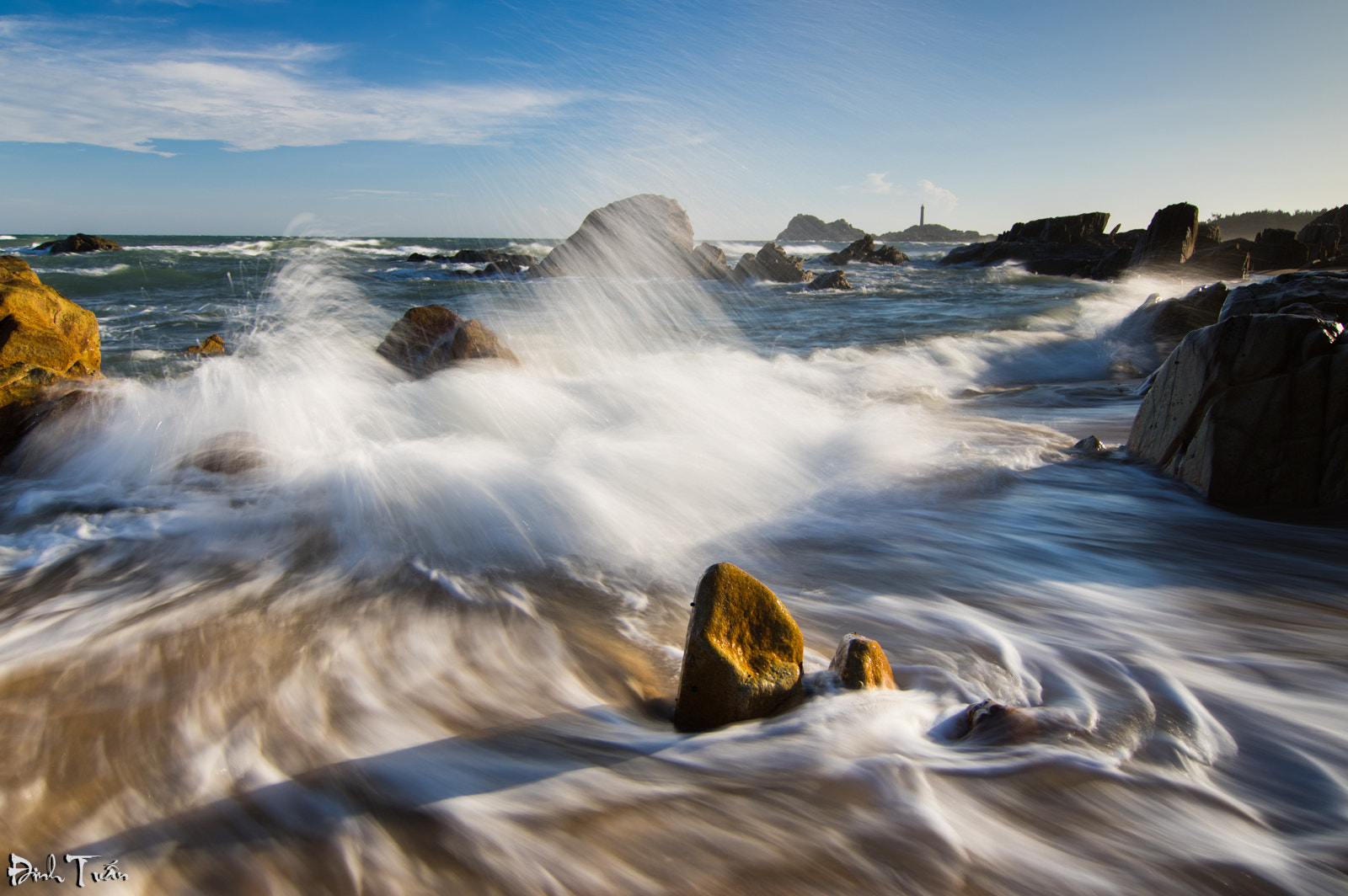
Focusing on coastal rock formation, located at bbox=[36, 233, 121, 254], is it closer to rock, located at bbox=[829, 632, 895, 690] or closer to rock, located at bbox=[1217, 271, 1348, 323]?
rock, located at bbox=[829, 632, 895, 690]

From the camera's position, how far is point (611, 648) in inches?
101

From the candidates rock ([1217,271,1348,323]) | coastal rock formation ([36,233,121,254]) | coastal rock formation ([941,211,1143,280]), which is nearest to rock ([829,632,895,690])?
rock ([1217,271,1348,323])

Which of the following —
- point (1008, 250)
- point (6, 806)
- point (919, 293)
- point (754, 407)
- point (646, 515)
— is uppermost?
point (1008, 250)

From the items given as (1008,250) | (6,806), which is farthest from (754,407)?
(1008,250)

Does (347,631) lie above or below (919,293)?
below

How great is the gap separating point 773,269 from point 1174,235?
1537 cm

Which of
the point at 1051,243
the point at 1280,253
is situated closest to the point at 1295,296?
the point at 1280,253

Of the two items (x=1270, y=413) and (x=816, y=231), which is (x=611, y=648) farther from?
(x=816, y=231)

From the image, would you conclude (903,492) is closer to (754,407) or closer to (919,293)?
(754,407)

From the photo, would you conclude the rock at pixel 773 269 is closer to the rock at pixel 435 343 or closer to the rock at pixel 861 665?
the rock at pixel 435 343

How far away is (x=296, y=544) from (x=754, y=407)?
395 cm

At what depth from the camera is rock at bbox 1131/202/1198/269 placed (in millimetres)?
24337

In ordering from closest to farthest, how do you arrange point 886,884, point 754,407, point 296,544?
point 886,884 → point 296,544 → point 754,407

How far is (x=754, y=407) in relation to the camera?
6.06 m
